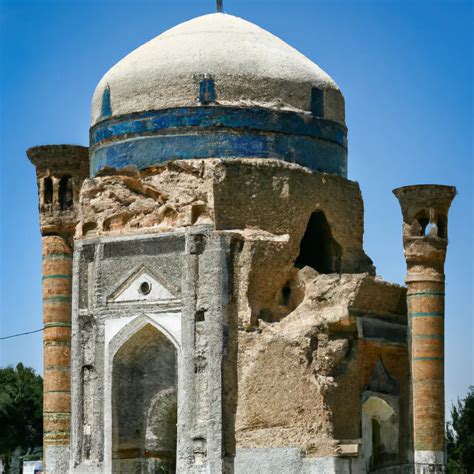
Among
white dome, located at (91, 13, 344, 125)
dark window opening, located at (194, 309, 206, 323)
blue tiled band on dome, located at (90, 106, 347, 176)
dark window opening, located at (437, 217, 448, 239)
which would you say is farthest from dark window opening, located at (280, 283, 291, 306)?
dark window opening, located at (437, 217, 448, 239)

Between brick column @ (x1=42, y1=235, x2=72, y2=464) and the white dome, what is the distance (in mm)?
2152

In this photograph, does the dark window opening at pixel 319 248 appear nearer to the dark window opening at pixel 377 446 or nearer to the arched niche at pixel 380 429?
the arched niche at pixel 380 429

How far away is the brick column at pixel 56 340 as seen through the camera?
19.7 metres

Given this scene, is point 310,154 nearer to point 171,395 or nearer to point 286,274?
point 286,274

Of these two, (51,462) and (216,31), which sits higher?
(216,31)

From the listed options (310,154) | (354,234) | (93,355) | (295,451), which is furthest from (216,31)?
(295,451)

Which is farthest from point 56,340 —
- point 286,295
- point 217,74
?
point 217,74

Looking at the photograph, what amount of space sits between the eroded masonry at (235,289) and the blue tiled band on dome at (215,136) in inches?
1.1

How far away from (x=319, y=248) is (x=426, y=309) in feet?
5.72

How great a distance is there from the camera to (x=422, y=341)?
19.0 meters

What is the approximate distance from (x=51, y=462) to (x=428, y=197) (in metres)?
6.60

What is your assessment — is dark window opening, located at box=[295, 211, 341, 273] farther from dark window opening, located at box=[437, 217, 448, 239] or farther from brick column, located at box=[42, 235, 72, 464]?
brick column, located at box=[42, 235, 72, 464]

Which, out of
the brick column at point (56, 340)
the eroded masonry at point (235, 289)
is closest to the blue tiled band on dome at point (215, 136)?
the eroded masonry at point (235, 289)

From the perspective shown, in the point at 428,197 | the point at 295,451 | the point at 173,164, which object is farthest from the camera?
the point at 428,197
